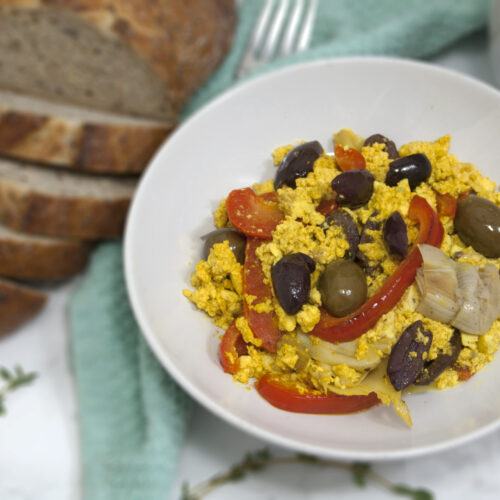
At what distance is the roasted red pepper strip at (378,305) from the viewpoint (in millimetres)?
1482

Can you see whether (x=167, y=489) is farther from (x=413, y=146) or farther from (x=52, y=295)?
(x=413, y=146)

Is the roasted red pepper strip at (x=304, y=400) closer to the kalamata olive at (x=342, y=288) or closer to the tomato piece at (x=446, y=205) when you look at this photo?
the kalamata olive at (x=342, y=288)

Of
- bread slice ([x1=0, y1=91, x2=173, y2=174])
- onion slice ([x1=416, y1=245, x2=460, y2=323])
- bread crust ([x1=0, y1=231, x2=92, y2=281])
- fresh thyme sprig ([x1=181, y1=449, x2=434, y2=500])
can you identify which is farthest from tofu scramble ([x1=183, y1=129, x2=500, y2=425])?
bread crust ([x1=0, y1=231, x2=92, y2=281])

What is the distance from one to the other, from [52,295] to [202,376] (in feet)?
4.39

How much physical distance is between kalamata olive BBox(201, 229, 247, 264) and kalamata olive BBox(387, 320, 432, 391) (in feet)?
1.70

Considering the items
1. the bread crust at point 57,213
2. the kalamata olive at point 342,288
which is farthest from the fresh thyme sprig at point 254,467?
the bread crust at point 57,213

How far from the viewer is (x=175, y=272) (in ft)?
5.78

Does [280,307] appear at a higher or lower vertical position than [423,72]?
lower

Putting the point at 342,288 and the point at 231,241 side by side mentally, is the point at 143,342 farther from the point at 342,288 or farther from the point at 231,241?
the point at 342,288

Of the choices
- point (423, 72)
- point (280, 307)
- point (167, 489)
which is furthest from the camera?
point (167, 489)

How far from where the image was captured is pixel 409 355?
1416mm

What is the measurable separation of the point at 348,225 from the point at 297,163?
25 centimetres

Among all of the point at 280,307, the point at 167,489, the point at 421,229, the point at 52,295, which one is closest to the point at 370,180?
the point at 421,229

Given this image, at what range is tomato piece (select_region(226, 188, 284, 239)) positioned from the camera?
1.64 m
